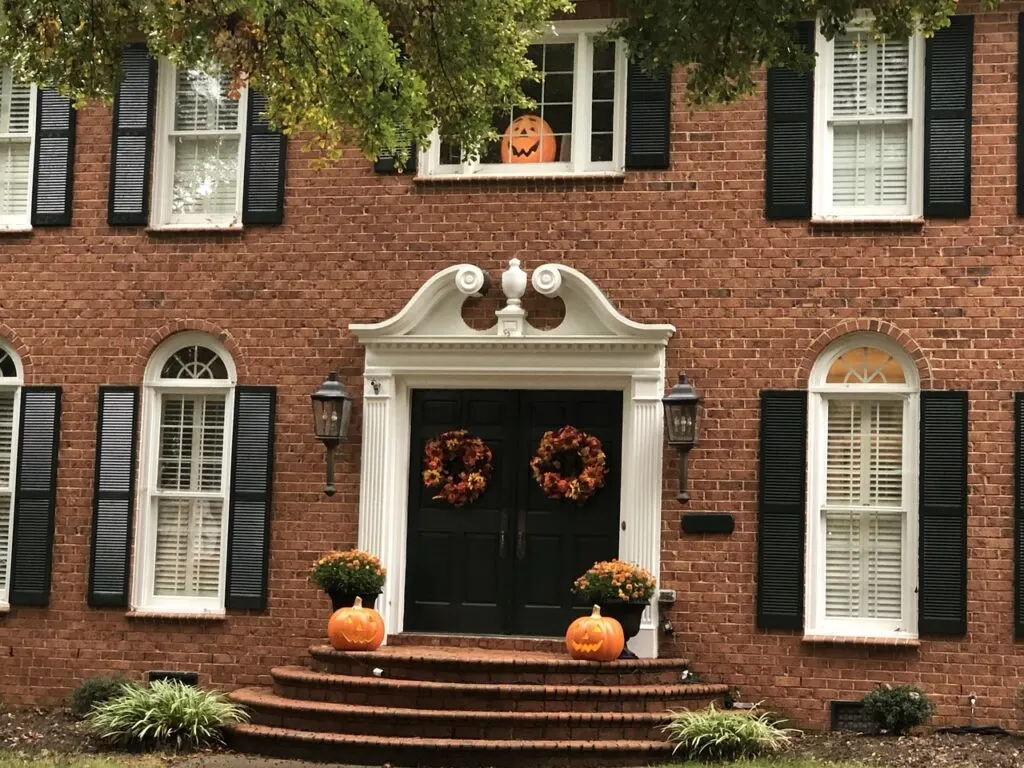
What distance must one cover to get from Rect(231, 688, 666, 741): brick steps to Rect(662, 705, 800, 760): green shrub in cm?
32

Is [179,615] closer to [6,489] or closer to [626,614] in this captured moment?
[6,489]

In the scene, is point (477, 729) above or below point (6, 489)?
below

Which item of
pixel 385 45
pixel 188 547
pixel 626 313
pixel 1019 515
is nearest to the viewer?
pixel 385 45

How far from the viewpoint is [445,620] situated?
13641 millimetres

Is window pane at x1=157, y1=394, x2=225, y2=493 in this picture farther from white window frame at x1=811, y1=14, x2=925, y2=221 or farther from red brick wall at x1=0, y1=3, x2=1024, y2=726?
white window frame at x1=811, y1=14, x2=925, y2=221

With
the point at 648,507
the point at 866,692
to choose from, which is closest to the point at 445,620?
the point at 648,507

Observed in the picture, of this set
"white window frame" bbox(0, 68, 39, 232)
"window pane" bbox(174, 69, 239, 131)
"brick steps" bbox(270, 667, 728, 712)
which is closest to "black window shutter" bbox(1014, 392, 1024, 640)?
"brick steps" bbox(270, 667, 728, 712)

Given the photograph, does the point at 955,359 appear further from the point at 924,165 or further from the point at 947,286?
the point at 924,165

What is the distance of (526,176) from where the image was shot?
1358 centimetres

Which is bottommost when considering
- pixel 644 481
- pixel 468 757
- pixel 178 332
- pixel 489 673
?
pixel 468 757

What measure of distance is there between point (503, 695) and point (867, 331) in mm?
4005

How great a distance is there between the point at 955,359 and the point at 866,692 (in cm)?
264

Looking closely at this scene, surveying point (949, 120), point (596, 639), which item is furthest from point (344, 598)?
point (949, 120)

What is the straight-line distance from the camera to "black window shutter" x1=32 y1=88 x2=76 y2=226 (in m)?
14.3
